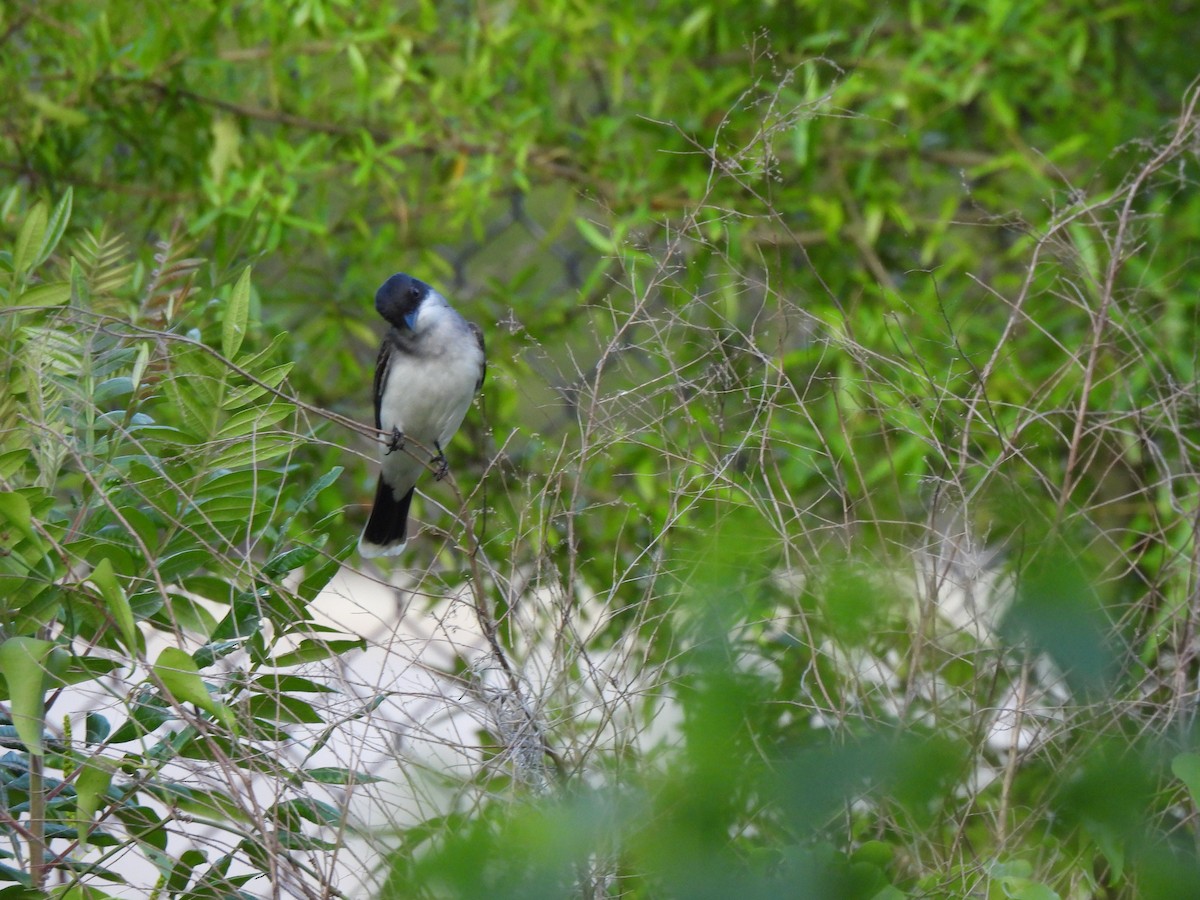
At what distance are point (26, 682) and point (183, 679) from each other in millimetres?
150

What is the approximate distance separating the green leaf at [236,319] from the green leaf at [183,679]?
19.9 inches

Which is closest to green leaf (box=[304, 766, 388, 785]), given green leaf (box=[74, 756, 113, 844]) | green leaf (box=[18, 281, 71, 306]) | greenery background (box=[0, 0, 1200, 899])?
greenery background (box=[0, 0, 1200, 899])

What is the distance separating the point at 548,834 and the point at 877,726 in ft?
0.65

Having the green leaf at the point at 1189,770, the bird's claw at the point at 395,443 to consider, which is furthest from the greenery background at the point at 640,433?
the bird's claw at the point at 395,443

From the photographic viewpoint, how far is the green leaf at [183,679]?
3.91 ft

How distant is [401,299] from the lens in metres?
2.77

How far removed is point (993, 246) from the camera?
316cm

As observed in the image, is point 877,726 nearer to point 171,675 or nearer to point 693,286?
point 171,675

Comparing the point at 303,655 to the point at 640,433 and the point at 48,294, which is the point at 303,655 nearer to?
the point at 640,433

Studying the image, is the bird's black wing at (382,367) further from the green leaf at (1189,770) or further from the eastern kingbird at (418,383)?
the green leaf at (1189,770)

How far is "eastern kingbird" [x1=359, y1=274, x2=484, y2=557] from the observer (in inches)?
113

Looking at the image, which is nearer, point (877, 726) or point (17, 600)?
point (877, 726)

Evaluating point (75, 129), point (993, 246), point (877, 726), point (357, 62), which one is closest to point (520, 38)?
point (357, 62)

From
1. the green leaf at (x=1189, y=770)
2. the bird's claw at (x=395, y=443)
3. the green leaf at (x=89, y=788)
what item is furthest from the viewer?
the bird's claw at (x=395, y=443)
